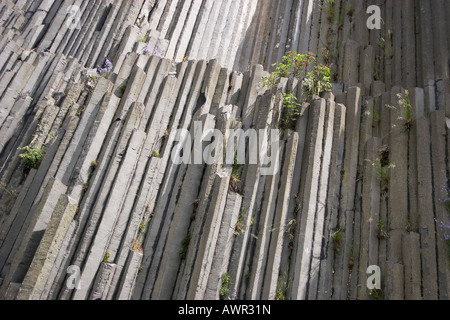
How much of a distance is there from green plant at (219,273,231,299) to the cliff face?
0.09ft

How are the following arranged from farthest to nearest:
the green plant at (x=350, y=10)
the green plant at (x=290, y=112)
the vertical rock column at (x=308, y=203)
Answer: the green plant at (x=350, y=10) → the green plant at (x=290, y=112) → the vertical rock column at (x=308, y=203)

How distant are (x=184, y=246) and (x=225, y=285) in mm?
899

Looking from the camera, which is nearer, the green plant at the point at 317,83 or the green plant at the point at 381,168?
the green plant at the point at 381,168

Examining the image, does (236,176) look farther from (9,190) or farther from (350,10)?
(350,10)

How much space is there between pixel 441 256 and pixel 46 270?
562cm

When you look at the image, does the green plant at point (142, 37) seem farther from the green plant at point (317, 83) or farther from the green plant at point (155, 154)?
the green plant at point (317, 83)

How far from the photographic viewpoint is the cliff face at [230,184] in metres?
5.91

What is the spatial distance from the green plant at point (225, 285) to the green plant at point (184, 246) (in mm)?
714

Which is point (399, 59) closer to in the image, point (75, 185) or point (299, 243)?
point (299, 243)

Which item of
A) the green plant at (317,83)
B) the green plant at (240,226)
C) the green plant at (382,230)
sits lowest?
the green plant at (240,226)

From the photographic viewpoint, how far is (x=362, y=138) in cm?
723

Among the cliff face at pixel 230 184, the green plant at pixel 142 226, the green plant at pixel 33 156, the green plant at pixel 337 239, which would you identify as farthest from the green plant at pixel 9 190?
the green plant at pixel 337 239

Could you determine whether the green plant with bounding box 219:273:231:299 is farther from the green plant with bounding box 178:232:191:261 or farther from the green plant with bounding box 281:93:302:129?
the green plant with bounding box 281:93:302:129
